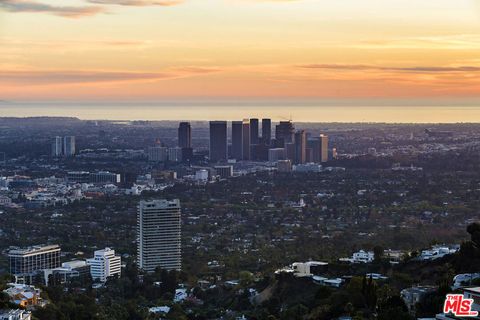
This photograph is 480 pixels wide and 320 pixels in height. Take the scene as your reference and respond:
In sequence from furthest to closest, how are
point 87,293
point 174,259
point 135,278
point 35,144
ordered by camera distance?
1. point 35,144
2. point 174,259
3. point 135,278
4. point 87,293

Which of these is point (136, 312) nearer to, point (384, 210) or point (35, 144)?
point (384, 210)

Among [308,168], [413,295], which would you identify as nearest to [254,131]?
[308,168]

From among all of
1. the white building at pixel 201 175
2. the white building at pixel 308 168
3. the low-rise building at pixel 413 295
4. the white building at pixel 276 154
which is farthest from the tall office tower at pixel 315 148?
the low-rise building at pixel 413 295

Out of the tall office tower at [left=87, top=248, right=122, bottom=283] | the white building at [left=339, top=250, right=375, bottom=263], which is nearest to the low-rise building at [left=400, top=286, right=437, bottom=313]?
the white building at [left=339, top=250, right=375, bottom=263]

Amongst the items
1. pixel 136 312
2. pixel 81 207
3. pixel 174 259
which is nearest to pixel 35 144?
pixel 81 207

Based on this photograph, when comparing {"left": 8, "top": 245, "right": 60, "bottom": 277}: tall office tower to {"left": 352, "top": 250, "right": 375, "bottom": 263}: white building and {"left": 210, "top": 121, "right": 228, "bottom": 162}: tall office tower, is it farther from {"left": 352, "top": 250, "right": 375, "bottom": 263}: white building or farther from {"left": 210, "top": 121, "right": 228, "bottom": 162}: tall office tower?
{"left": 210, "top": 121, "right": 228, "bottom": 162}: tall office tower

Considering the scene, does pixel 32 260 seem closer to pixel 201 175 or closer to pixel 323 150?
pixel 201 175

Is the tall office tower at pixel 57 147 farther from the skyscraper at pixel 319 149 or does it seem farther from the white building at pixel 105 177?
the skyscraper at pixel 319 149
